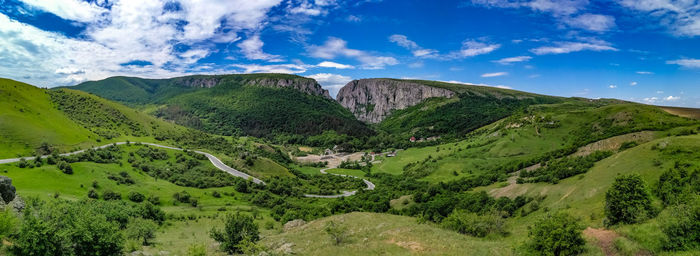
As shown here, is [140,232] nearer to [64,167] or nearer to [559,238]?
[64,167]

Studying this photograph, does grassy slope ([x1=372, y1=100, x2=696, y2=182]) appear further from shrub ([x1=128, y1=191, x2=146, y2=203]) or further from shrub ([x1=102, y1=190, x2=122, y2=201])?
shrub ([x1=102, y1=190, x2=122, y2=201])

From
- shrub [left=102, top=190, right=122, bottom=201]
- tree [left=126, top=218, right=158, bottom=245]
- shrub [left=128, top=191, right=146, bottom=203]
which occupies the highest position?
tree [left=126, top=218, right=158, bottom=245]

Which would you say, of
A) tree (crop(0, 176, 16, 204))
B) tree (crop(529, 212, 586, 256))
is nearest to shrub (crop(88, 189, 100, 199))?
tree (crop(0, 176, 16, 204))

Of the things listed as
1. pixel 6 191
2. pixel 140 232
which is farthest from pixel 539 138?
Answer: pixel 6 191

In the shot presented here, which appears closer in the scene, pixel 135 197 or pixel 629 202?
pixel 629 202

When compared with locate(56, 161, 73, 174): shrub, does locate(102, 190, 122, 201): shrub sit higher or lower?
lower

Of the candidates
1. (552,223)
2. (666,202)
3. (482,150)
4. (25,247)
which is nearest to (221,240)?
(25,247)

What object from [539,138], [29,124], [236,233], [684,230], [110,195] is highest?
[29,124]
